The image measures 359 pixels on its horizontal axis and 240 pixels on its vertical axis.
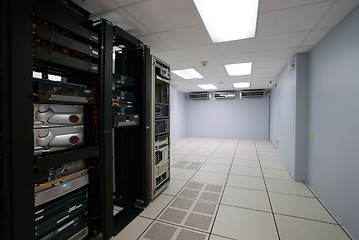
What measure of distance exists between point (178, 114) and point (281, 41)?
19.3 feet

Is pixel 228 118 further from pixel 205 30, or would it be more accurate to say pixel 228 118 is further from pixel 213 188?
pixel 205 30

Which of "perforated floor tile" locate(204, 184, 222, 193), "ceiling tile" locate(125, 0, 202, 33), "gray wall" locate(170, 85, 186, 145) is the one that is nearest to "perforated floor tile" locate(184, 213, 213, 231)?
"perforated floor tile" locate(204, 184, 222, 193)

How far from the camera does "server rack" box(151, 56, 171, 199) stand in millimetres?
2369

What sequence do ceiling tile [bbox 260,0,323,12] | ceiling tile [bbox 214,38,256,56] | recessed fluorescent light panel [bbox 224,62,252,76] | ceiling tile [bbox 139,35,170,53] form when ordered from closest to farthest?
ceiling tile [bbox 260,0,323,12] < ceiling tile [bbox 139,35,170,53] < ceiling tile [bbox 214,38,256,56] < recessed fluorescent light panel [bbox 224,62,252,76]

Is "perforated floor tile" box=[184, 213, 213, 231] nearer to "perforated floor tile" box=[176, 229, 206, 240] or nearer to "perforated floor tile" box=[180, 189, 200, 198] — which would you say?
"perforated floor tile" box=[176, 229, 206, 240]

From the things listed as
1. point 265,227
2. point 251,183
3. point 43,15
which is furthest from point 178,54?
point 265,227

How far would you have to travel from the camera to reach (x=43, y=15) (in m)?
1.15

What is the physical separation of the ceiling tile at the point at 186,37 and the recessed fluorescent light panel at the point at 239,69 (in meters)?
1.71

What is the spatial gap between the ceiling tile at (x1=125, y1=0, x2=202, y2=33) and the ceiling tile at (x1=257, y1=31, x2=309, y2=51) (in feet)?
4.13

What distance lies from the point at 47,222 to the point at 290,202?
2.88 meters

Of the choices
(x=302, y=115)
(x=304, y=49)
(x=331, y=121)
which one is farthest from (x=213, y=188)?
(x=304, y=49)

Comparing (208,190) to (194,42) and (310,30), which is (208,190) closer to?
(194,42)

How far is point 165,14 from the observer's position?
192 centimetres

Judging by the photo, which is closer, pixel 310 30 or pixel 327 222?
pixel 327 222
